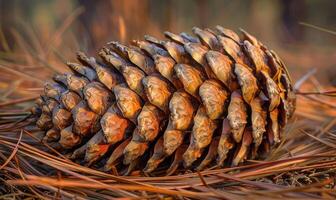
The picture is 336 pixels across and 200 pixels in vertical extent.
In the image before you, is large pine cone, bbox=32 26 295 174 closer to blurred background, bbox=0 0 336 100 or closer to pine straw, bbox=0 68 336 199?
pine straw, bbox=0 68 336 199

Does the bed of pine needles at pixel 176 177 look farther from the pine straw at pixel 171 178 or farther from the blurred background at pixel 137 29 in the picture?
the blurred background at pixel 137 29

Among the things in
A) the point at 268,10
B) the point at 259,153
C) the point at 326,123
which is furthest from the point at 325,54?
the point at 268,10

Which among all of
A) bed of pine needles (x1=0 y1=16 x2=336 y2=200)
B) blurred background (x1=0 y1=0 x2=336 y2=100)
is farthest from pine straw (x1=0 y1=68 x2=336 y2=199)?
blurred background (x1=0 y1=0 x2=336 y2=100)

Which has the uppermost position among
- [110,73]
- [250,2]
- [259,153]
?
[250,2]

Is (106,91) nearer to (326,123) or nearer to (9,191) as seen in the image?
(9,191)

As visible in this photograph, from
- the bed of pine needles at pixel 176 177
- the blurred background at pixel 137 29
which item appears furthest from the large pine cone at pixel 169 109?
the blurred background at pixel 137 29
